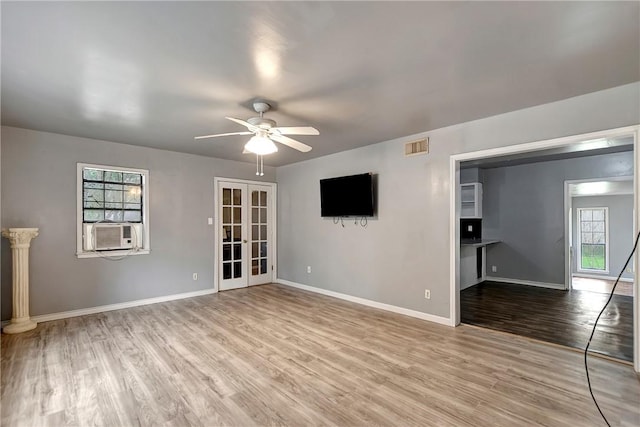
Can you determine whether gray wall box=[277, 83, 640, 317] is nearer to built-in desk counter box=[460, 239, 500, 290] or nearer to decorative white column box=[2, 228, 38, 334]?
built-in desk counter box=[460, 239, 500, 290]

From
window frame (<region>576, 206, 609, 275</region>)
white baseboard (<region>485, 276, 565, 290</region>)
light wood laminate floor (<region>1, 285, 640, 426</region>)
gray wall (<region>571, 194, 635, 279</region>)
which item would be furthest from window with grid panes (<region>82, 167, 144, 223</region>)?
gray wall (<region>571, 194, 635, 279</region>)

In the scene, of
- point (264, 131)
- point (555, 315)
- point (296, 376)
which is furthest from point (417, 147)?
point (296, 376)

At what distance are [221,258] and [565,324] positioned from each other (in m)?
5.46

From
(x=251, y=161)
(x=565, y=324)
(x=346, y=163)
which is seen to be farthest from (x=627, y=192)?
(x=251, y=161)

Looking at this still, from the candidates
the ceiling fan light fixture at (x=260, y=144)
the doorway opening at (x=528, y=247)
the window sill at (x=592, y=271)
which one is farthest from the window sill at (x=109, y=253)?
the window sill at (x=592, y=271)

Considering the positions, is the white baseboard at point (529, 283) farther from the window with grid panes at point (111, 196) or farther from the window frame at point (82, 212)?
the window with grid panes at point (111, 196)

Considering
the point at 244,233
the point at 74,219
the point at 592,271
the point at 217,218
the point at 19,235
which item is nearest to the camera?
the point at 19,235

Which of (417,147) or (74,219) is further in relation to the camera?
(74,219)

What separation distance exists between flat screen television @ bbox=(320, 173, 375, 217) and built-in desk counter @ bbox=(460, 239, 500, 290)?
6.84ft

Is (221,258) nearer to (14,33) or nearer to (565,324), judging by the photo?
(14,33)

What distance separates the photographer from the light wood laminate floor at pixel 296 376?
2.08 metres

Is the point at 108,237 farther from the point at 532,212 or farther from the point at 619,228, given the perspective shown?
the point at 619,228

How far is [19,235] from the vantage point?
3631 millimetres

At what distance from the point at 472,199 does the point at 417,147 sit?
328cm
